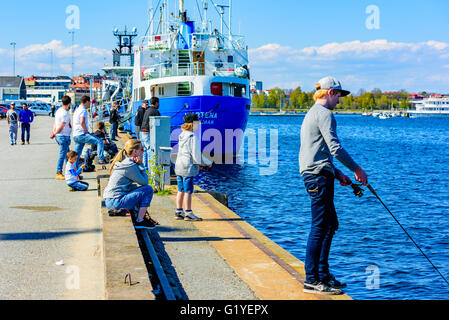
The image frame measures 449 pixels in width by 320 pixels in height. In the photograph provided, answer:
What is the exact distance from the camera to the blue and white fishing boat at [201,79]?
98.5 ft

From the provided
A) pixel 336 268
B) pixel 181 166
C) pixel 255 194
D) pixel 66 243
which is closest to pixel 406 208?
pixel 255 194

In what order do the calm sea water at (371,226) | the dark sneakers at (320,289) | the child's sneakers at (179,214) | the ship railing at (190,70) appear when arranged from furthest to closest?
the ship railing at (190,70)
the calm sea water at (371,226)
the child's sneakers at (179,214)
the dark sneakers at (320,289)

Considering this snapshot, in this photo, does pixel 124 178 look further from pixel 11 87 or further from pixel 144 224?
pixel 11 87

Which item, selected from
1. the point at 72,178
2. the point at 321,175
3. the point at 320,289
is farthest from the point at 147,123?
the point at 320,289

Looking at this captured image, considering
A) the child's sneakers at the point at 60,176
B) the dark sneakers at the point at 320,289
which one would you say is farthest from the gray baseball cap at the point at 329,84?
the child's sneakers at the point at 60,176

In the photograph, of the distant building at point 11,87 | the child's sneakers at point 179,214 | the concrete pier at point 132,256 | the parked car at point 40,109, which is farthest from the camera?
the distant building at point 11,87

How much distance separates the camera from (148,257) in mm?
6406

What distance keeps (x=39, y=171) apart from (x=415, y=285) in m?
9.97

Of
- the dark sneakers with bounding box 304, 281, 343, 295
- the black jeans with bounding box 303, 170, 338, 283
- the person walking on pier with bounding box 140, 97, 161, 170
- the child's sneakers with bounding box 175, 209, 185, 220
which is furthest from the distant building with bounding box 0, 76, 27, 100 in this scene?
the dark sneakers with bounding box 304, 281, 343, 295

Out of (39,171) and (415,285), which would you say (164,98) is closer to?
(39,171)

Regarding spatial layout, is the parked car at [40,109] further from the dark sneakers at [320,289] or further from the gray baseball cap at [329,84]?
the dark sneakers at [320,289]

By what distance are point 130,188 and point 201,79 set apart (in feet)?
78.2

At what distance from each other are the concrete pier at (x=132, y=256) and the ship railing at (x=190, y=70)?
2274cm
